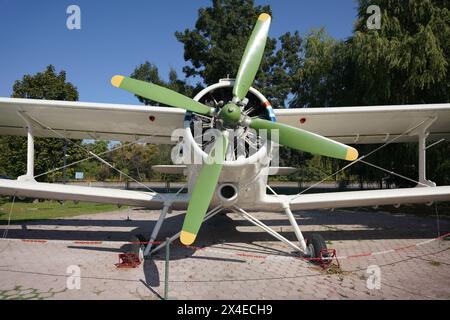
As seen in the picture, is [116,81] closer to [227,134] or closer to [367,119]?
[227,134]

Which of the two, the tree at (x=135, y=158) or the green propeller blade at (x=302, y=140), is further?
the tree at (x=135, y=158)

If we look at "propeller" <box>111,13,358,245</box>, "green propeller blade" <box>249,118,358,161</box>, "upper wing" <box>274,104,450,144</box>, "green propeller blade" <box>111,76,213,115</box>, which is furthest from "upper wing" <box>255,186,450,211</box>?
"green propeller blade" <box>111,76,213,115</box>

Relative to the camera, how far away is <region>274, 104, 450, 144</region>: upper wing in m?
6.93

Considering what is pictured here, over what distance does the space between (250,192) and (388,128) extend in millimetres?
4496

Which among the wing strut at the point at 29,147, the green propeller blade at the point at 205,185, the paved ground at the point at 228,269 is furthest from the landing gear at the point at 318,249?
the wing strut at the point at 29,147

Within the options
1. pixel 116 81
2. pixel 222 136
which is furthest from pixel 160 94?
pixel 222 136

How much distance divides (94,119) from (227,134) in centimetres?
390

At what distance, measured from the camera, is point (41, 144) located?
21375mm

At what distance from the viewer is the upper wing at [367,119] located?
6.93 metres

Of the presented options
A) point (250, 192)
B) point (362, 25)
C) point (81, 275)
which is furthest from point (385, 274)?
point (362, 25)

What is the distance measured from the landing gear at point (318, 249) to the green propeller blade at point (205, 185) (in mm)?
2408

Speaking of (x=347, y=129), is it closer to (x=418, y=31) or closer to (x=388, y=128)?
(x=388, y=128)

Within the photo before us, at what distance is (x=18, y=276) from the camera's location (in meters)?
5.18

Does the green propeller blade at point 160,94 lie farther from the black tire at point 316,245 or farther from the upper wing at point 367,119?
the black tire at point 316,245
